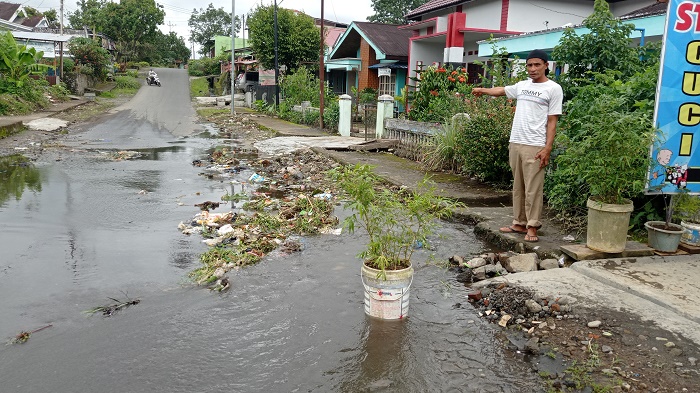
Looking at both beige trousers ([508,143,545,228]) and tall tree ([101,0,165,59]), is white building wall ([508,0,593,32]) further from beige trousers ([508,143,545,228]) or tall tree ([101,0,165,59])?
tall tree ([101,0,165,59])

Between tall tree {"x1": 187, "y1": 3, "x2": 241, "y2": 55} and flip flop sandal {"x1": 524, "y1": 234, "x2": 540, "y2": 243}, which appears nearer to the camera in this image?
flip flop sandal {"x1": 524, "y1": 234, "x2": 540, "y2": 243}

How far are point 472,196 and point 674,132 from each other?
3087mm

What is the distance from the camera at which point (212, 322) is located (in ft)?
13.0

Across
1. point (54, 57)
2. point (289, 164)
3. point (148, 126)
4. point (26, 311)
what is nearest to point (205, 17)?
point (54, 57)

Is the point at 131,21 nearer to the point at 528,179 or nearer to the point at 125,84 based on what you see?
the point at 125,84

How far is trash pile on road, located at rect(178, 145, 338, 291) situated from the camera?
5.33 meters

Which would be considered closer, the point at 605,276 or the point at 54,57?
the point at 605,276

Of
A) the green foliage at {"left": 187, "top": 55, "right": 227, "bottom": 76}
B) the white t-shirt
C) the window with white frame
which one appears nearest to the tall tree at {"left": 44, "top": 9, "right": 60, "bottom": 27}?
the green foliage at {"left": 187, "top": 55, "right": 227, "bottom": 76}

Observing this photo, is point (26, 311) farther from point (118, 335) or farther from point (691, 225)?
point (691, 225)

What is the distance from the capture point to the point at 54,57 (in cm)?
3138

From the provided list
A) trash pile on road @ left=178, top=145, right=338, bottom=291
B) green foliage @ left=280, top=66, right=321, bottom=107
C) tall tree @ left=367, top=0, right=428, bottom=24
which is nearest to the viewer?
trash pile on road @ left=178, top=145, right=338, bottom=291

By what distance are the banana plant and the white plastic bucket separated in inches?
857

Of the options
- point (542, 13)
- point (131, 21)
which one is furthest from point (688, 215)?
point (131, 21)

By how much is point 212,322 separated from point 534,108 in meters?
3.65
